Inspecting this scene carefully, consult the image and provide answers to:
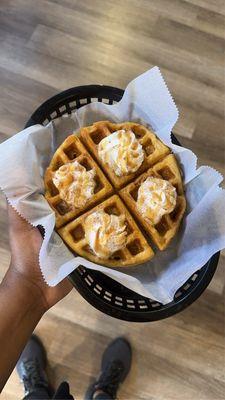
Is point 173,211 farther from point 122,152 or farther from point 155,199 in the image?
point 122,152

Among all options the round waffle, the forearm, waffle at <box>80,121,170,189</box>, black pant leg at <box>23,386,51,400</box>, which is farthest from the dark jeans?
waffle at <box>80,121,170,189</box>

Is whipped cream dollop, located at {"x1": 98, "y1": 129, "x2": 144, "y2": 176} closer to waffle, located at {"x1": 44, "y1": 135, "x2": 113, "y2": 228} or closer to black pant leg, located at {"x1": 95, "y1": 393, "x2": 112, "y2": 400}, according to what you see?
waffle, located at {"x1": 44, "y1": 135, "x2": 113, "y2": 228}

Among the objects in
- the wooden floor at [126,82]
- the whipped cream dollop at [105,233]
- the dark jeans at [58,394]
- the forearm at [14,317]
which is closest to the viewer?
the whipped cream dollop at [105,233]

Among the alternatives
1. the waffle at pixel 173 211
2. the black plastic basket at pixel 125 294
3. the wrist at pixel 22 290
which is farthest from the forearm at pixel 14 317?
the waffle at pixel 173 211

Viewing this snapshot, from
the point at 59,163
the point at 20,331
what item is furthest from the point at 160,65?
the point at 20,331

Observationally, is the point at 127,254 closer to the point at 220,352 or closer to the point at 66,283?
the point at 66,283

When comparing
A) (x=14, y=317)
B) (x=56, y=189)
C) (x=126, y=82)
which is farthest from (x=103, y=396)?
(x=126, y=82)

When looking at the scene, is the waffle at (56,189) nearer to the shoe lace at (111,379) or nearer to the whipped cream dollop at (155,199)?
the whipped cream dollop at (155,199)
